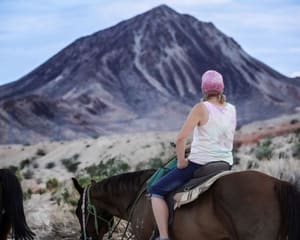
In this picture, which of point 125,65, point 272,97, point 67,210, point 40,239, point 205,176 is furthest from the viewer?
point 125,65

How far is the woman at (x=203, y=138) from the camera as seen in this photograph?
7.70 metres

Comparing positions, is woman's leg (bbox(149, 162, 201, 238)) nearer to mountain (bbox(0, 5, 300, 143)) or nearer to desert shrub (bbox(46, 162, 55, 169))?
mountain (bbox(0, 5, 300, 143))

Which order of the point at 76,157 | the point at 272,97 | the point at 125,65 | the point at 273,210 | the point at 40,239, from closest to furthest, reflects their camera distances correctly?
the point at 273,210 → the point at 40,239 → the point at 76,157 → the point at 272,97 → the point at 125,65

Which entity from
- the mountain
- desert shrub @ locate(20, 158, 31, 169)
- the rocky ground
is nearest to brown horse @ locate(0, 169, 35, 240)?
the rocky ground

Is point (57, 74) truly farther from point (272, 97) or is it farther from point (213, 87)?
point (213, 87)

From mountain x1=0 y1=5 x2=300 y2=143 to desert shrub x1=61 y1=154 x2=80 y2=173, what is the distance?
1.35m

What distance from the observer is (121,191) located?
923 centimetres

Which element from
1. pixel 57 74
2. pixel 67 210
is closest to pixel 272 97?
pixel 57 74

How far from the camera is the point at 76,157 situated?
48250 mm

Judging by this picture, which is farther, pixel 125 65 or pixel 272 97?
pixel 125 65

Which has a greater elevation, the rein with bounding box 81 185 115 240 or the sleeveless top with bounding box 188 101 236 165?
the sleeveless top with bounding box 188 101 236 165

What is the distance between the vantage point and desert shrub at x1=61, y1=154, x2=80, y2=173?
4450cm

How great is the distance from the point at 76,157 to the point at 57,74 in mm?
9039

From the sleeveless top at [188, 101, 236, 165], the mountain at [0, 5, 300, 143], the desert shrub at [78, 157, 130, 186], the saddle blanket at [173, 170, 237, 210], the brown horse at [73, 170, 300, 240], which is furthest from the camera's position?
the mountain at [0, 5, 300, 143]
